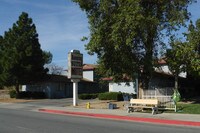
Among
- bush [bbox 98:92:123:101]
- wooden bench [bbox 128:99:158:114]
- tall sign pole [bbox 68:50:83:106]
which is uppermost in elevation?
tall sign pole [bbox 68:50:83:106]

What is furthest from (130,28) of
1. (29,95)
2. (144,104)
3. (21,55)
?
(29,95)

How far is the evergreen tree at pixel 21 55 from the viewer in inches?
2034

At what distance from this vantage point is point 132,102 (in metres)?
27.0

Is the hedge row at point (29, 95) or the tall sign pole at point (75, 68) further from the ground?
the tall sign pole at point (75, 68)

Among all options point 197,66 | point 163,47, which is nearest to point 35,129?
point 197,66

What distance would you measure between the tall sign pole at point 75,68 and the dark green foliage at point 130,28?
2.51 m

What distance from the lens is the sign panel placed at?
35.8 meters

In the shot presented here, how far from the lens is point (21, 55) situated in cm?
5191

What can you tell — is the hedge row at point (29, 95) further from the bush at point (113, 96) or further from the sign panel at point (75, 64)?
the sign panel at point (75, 64)

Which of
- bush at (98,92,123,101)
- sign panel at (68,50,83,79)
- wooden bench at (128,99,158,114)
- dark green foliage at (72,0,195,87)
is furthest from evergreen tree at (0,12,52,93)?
wooden bench at (128,99,158,114)

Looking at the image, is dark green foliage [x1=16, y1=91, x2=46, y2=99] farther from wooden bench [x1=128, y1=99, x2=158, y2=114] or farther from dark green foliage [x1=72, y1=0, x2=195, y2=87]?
wooden bench [x1=128, y1=99, x2=158, y2=114]

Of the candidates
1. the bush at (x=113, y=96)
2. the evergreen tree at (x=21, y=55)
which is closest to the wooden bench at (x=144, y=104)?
the bush at (x=113, y=96)

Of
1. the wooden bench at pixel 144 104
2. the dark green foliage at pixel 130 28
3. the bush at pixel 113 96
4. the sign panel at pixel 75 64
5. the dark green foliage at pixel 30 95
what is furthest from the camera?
the dark green foliage at pixel 30 95

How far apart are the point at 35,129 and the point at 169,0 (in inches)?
804
